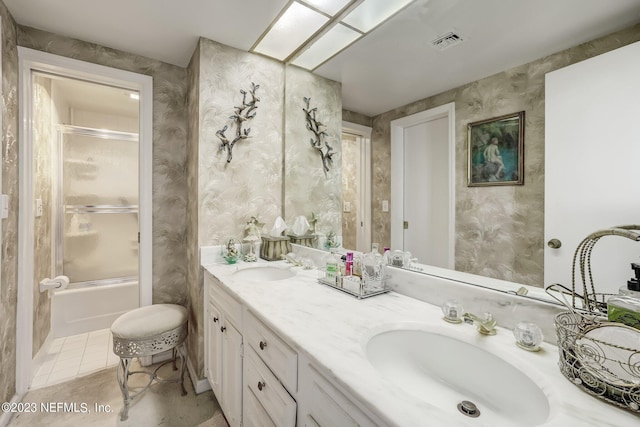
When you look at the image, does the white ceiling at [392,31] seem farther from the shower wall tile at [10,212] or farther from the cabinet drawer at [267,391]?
the cabinet drawer at [267,391]

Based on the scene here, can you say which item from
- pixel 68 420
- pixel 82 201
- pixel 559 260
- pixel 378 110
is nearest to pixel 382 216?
pixel 378 110

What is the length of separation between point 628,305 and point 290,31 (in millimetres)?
1931

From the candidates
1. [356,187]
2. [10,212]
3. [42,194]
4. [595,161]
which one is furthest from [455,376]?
[42,194]

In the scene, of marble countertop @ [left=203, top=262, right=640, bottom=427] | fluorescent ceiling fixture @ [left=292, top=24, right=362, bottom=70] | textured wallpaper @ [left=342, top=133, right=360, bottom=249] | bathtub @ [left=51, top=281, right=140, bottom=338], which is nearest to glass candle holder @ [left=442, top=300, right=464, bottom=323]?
marble countertop @ [left=203, top=262, right=640, bottom=427]

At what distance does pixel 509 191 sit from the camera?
0.82m

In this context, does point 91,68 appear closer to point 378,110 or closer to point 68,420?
point 378,110

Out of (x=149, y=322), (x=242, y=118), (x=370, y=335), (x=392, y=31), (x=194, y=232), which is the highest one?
(x=392, y=31)

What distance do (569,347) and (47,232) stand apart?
3570 millimetres

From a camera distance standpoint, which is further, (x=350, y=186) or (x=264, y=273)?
(x=264, y=273)

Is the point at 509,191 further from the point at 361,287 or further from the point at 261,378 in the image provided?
the point at 261,378

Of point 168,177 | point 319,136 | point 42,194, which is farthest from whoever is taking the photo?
point 42,194

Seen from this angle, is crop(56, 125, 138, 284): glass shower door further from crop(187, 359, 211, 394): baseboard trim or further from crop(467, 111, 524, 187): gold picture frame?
crop(467, 111, 524, 187): gold picture frame

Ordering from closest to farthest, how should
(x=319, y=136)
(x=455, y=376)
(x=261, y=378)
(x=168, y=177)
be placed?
1. (x=455, y=376)
2. (x=261, y=378)
3. (x=319, y=136)
4. (x=168, y=177)

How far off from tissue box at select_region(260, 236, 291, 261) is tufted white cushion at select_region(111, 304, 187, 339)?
0.66m
